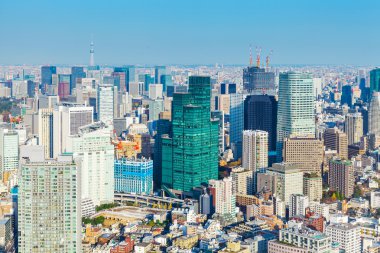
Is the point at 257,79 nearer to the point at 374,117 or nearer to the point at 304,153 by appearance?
the point at 374,117

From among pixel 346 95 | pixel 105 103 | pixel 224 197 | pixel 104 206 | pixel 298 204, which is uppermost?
pixel 346 95

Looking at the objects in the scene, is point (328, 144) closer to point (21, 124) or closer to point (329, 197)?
point (329, 197)

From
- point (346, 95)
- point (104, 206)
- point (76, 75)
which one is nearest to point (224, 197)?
point (104, 206)

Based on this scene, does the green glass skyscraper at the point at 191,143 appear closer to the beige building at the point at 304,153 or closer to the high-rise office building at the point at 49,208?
the beige building at the point at 304,153

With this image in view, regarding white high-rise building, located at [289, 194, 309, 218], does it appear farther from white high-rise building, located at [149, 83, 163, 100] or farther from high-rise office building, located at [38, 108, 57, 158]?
white high-rise building, located at [149, 83, 163, 100]

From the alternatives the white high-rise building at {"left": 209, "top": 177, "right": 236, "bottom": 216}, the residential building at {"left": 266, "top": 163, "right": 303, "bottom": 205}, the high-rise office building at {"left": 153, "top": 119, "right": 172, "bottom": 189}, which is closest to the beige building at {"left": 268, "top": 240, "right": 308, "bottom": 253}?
the white high-rise building at {"left": 209, "top": 177, "right": 236, "bottom": 216}

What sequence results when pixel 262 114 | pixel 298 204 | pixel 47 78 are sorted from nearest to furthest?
pixel 298 204 → pixel 262 114 → pixel 47 78

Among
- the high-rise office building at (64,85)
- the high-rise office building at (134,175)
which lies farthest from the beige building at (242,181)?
the high-rise office building at (64,85)
